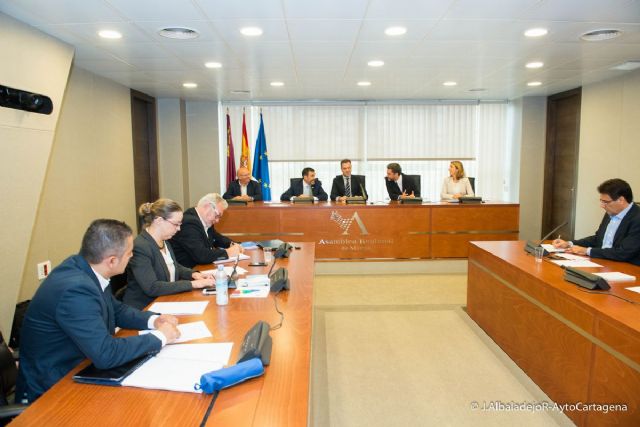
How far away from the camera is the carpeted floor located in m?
2.67

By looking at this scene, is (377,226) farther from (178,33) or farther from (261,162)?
(178,33)

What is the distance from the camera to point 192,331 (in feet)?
6.67

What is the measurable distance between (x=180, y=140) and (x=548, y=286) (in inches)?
258

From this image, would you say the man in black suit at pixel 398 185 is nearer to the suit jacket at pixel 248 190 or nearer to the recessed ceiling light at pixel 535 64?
the suit jacket at pixel 248 190

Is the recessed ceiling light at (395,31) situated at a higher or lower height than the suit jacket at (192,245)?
higher

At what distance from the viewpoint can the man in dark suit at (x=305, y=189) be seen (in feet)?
22.2

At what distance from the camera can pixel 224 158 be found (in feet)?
27.5

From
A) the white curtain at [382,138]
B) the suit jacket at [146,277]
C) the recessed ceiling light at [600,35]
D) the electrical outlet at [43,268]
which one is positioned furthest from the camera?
the white curtain at [382,138]

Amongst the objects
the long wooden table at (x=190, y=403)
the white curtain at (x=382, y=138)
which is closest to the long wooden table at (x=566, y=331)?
the long wooden table at (x=190, y=403)

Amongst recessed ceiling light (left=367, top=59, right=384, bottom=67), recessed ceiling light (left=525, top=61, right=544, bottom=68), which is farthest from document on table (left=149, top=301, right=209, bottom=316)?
recessed ceiling light (left=525, top=61, right=544, bottom=68)

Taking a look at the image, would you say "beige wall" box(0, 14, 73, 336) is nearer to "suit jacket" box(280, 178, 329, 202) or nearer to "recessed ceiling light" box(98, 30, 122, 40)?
"recessed ceiling light" box(98, 30, 122, 40)

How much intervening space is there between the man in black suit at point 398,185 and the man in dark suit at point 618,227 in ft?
10.3

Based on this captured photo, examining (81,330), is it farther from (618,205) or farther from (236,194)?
(236,194)

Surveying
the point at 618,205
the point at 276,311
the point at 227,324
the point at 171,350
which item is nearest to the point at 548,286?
the point at 618,205
